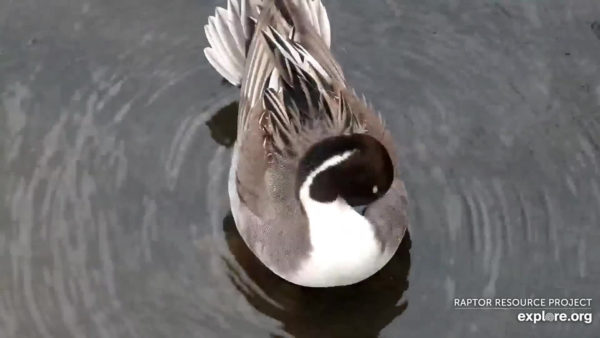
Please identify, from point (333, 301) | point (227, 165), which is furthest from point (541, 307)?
point (227, 165)

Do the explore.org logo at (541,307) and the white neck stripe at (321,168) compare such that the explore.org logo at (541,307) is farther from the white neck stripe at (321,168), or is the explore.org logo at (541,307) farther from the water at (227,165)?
the white neck stripe at (321,168)

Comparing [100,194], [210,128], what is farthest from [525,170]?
[100,194]

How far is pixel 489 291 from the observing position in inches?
152

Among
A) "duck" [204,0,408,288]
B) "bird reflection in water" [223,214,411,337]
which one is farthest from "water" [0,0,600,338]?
"duck" [204,0,408,288]

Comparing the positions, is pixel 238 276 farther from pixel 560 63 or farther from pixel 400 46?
pixel 560 63

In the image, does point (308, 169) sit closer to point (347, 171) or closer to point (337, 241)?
point (347, 171)

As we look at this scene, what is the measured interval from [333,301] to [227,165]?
0.82 metres

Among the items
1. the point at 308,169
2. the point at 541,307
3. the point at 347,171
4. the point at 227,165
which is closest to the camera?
the point at 347,171

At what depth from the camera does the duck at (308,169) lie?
354 centimetres

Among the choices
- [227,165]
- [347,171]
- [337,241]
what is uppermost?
[347,171]

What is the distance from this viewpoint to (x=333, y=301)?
392 cm

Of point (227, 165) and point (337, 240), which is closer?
point (337, 240)

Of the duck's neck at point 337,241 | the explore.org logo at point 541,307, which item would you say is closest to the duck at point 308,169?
the duck's neck at point 337,241

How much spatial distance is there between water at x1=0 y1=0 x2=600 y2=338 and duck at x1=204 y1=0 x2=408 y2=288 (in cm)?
20
